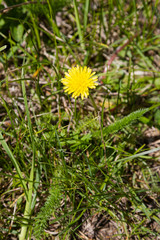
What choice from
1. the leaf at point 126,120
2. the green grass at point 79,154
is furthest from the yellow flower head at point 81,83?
the leaf at point 126,120

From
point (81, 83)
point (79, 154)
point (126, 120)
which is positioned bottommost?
point (79, 154)

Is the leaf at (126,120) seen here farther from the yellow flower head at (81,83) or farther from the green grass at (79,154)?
the yellow flower head at (81,83)

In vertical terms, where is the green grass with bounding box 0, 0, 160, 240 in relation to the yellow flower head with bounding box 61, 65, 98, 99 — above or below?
below

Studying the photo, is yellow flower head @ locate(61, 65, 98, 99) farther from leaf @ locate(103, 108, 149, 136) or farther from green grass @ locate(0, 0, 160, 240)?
leaf @ locate(103, 108, 149, 136)

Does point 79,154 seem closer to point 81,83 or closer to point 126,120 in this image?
point 126,120

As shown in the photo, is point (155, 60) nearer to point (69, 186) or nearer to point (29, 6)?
point (29, 6)

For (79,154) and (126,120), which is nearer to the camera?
(126,120)

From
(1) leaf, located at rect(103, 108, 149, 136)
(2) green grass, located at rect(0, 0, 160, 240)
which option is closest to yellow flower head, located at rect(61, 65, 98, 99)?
(2) green grass, located at rect(0, 0, 160, 240)

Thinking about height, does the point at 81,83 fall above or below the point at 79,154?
above

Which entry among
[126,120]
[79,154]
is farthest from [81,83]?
[79,154]
